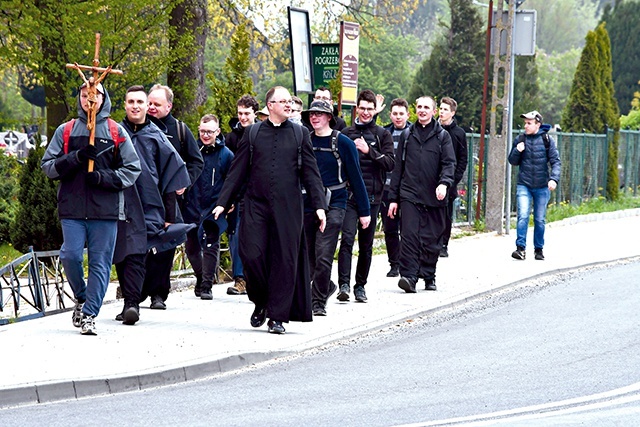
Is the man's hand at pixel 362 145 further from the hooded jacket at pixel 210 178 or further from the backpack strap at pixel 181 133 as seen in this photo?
the backpack strap at pixel 181 133

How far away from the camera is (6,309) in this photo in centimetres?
1477

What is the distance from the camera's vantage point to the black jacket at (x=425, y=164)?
14.9 metres

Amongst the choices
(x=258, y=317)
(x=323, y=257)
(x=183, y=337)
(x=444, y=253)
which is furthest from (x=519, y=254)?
(x=183, y=337)

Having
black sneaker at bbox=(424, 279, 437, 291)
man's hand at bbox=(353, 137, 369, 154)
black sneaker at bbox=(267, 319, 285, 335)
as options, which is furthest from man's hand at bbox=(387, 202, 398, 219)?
black sneaker at bbox=(267, 319, 285, 335)

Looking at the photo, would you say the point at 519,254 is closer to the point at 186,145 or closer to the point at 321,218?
the point at 186,145

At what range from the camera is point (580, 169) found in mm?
31047

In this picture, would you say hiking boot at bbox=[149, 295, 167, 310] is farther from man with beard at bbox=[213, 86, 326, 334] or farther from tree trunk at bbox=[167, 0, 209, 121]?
tree trunk at bbox=[167, 0, 209, 121]

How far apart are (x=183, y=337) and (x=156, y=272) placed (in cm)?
178

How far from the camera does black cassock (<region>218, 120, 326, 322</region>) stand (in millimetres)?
11586

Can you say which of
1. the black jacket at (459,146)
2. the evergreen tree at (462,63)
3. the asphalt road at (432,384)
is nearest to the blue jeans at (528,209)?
the black jacket at (459,146)

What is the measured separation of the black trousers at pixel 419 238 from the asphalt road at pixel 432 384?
1.71m

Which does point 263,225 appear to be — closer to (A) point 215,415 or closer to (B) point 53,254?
(B) point 53,254

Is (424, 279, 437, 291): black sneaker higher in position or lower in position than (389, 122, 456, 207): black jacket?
lower

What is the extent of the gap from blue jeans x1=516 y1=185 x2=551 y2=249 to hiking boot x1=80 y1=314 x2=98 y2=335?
853 centimetres
